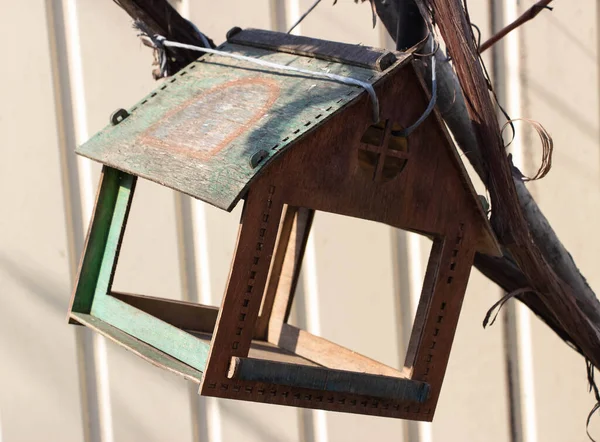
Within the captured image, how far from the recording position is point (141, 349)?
4.12 feet

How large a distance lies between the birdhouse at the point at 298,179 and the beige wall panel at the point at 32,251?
2.89ft

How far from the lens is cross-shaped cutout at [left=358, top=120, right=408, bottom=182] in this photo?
1185 millimetres

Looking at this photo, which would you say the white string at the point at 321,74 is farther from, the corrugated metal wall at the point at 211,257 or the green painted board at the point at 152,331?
the corrugated metal wall at the point at 211,257

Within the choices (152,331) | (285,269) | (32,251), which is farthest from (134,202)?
(152,331)

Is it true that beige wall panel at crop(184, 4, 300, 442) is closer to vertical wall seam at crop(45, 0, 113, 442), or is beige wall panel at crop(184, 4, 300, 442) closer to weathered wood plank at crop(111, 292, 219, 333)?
vertical wall seam at crop(45, 0, 113, 442)

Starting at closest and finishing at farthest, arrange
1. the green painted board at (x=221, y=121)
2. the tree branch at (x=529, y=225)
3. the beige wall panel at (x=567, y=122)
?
the green painted board at (x=221, y=121), the tree branch at (x=529, y=225), the beige wall panel at (x=567, y=122)

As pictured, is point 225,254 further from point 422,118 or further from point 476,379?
point 422,118

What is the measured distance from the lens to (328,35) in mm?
2211

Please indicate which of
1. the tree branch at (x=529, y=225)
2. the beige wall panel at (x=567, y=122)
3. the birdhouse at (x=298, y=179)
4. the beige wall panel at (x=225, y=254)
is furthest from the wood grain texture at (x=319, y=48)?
the beige wall panel at (x=567, y=122)

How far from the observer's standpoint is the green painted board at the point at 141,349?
117cm

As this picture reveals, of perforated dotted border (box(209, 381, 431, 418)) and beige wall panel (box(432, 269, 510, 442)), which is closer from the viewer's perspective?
perforated dotted border (box(209, 381, 431, 418))

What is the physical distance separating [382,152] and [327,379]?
29 centimetres

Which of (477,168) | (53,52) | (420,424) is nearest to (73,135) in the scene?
(53,52)

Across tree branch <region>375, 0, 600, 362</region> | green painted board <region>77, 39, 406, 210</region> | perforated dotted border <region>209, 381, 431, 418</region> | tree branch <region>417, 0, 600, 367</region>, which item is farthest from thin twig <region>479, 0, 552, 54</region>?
perforated dotted border <region>209, 381, 431, 418</region>
